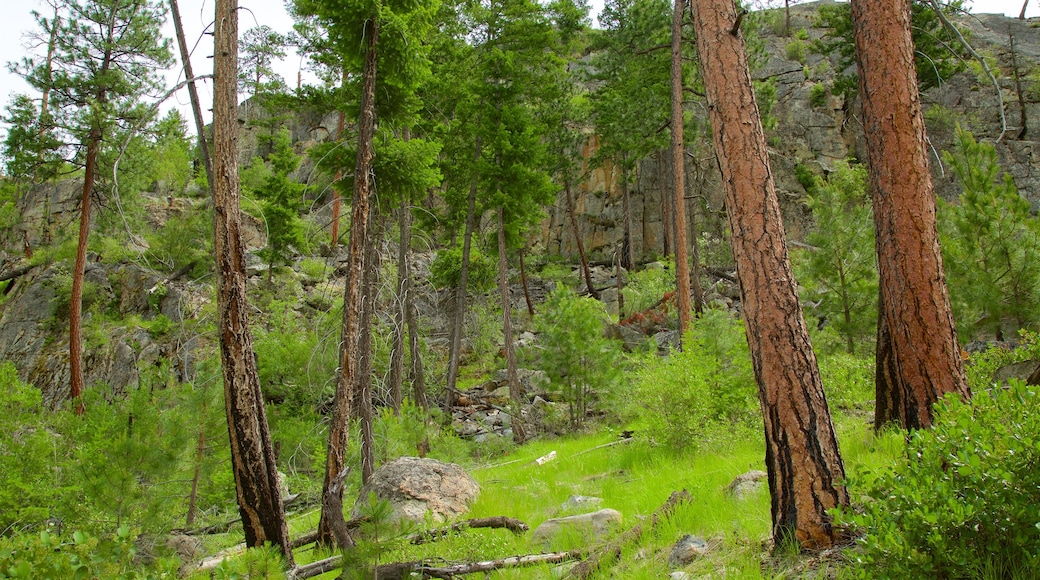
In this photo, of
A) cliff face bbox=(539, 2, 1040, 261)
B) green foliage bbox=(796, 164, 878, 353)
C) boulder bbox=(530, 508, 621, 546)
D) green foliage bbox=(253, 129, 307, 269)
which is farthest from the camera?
cliff face bbox=(539, 2, 1040, 261)

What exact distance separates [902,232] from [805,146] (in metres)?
28.5

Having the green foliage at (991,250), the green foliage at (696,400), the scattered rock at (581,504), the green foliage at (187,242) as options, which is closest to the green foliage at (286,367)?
the green foliage at (187,242)

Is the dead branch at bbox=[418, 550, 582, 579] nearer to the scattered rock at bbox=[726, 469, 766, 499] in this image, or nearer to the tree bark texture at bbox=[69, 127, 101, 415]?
the scattered rock at bbox=[726, 469, 766, 499]

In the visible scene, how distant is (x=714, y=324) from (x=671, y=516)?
6506 millimetres

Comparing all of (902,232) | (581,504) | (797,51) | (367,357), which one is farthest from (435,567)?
(797,51)

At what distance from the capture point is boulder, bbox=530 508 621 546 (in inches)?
202

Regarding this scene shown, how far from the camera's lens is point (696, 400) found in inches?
326

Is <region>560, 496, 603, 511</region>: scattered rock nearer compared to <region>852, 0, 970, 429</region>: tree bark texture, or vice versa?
<region>852, 0, 970, 429</region>: tree bark texture

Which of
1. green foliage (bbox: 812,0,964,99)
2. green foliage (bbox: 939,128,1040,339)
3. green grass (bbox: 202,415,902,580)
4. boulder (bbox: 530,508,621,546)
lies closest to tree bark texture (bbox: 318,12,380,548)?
green grass (bbox: 202,415,902,580)

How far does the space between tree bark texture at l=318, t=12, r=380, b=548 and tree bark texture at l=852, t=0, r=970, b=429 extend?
221 inches

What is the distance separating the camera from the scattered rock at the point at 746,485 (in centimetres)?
516

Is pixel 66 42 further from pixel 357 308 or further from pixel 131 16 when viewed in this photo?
pixel 357 308

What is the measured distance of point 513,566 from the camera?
457 cm

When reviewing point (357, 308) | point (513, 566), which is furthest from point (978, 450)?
point (357, 308)
